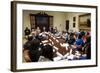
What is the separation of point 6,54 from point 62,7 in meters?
0.71

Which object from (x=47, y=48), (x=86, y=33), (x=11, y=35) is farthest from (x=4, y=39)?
(x=86, y=33)

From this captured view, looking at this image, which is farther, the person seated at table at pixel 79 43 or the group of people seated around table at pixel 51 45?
the person seated at table at pixel 79 43

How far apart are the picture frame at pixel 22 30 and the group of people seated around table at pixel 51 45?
0.05 m

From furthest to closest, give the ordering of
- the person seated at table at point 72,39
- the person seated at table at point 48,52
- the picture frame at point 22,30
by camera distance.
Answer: the person seated at table at point 72,39
the person seated at table at point 48,52
the picture frame at point 22,30

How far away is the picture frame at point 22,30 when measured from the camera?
186 centimetres

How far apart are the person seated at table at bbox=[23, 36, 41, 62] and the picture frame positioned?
42 millimetres

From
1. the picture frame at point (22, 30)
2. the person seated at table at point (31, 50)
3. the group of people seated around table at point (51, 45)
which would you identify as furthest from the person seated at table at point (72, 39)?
the person seated at table at point (31, 50)

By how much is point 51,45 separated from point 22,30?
0.33 meters

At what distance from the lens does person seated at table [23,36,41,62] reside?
192cm

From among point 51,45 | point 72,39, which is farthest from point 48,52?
point 72,39

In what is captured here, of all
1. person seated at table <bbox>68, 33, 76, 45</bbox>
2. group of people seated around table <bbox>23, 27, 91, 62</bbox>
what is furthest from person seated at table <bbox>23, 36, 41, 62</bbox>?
person seated at table <bbox>68, 33, 76, 45</bbox>

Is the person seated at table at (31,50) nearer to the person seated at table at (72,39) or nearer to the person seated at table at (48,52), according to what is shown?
the person seated at table at (48,52)

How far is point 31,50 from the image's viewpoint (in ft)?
6.39

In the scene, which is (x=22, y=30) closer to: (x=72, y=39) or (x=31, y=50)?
(x=31, y=50)
